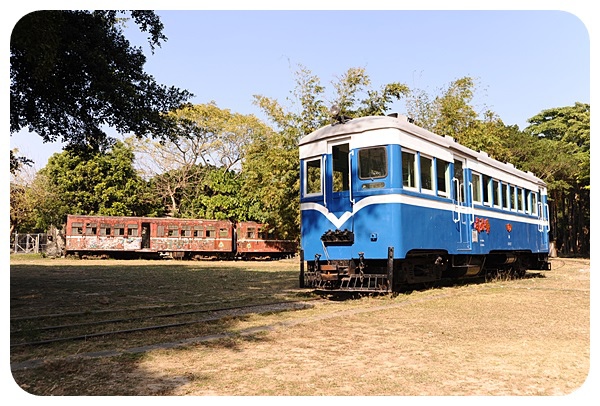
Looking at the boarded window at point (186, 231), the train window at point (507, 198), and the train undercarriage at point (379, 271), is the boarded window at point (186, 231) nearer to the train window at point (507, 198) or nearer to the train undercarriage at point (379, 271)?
the train window at point (507, 198)

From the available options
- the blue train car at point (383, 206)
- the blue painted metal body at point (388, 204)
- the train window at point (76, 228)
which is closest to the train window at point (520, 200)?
the blue painted metal body at point (388, 204)

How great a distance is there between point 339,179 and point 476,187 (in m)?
4.64

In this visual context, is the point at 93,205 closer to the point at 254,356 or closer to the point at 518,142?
the point at 518,142

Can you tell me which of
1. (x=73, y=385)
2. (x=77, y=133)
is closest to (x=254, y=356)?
(x=73, y=385)

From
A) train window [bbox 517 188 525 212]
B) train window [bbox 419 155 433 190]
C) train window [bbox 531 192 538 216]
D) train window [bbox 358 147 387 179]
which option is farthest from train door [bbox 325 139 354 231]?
train window [bbox 531 192 538 216]

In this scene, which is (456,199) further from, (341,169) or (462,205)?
(341,169)

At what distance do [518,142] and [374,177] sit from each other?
91.8 ft

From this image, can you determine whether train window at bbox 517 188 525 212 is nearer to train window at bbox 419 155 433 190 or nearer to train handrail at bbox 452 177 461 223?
train handrail at bbox 452 177 461 223

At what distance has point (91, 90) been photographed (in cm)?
1203

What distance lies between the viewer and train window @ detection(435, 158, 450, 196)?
11977 millimetres

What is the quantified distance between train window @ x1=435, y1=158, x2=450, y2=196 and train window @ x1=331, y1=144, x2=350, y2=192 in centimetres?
225

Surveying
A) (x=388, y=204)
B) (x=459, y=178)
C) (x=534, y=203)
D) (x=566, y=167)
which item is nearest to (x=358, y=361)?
(x=388, y=204)

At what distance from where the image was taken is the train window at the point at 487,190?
1431 centimetres

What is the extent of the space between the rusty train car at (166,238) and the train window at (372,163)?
82.1ft
